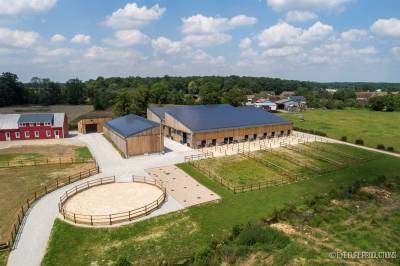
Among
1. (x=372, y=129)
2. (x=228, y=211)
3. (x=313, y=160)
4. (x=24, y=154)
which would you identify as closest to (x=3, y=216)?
(x=228, y=211)

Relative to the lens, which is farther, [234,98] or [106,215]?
[234,98]

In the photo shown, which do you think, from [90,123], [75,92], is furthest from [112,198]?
[75,92]

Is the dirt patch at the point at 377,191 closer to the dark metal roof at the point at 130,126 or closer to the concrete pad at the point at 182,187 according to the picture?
the concrete pad at the point at 182,187

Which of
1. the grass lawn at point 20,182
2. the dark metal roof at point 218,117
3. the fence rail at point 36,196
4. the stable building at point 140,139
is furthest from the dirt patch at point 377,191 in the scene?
the grass lawn at point 20,182

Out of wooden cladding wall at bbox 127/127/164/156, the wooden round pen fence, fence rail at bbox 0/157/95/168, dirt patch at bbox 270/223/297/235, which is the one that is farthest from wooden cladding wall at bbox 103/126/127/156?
dirt patch at bbox 270/223/297/235

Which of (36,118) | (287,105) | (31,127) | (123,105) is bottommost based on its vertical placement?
(31,127)

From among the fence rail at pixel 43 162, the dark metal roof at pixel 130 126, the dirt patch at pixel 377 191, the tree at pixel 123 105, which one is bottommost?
the dirt patch at pixel 377 191

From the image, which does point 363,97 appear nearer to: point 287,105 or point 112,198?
point 287,105
